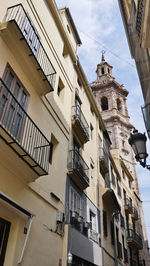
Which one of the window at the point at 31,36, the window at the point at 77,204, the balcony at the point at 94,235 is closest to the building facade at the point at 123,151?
the balcony at the point at 94,235

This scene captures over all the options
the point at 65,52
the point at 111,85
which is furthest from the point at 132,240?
the point at 111,85

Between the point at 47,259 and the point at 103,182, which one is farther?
the point at 103,182

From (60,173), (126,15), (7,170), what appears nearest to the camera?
(7,170)

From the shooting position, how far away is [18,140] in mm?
6789

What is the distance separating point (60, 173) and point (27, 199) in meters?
2.83

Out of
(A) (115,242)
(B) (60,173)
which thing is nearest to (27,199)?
(B) (60,173)

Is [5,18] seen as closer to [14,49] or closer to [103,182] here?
[14,49]

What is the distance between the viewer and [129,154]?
39.4 m

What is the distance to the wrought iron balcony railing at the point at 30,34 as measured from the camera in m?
7.86

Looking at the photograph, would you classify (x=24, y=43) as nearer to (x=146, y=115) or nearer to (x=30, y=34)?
(x=30, y=34)

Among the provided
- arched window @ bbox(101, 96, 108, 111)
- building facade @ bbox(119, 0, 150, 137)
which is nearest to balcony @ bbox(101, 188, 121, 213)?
building facade @ bbox(119, 0, 150, 137)

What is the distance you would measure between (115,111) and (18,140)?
125 ft

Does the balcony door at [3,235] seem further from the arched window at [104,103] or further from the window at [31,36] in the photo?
the arched window at [104,103]

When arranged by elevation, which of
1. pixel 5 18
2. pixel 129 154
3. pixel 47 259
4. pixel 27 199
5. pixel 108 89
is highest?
pixel 108 89
